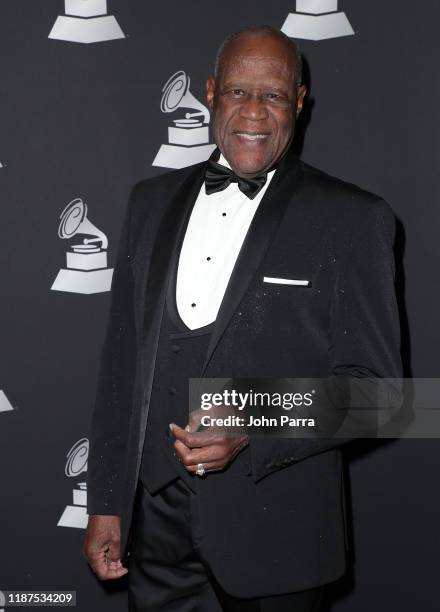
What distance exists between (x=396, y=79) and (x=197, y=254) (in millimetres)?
802

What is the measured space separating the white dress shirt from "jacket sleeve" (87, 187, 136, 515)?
163 mm

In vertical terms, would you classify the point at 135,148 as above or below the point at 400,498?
above

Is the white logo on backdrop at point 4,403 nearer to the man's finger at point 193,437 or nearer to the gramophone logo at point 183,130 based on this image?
the gramophone logo at point 183,130

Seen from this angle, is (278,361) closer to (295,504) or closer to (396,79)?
(295,504)

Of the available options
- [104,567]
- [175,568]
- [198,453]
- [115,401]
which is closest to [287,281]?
[198,453]

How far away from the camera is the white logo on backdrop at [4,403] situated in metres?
2.40

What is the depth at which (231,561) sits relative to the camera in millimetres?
1634

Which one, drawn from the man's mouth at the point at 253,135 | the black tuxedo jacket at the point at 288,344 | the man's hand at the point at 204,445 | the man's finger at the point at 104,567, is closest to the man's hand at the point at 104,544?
the man's finger at the point at 104,567

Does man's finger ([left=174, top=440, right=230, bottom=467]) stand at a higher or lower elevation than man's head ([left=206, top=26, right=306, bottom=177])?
lower

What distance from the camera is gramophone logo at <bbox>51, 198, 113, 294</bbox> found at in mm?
2309

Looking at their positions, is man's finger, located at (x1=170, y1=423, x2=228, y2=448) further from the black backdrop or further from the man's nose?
the black backdrop

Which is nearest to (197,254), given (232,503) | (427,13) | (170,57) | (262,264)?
(262,264)

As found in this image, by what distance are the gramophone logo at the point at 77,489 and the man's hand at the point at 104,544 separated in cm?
60

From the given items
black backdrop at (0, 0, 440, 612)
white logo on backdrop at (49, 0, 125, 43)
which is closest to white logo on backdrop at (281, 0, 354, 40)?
black backdrop at (0, 0, 440, 612)
